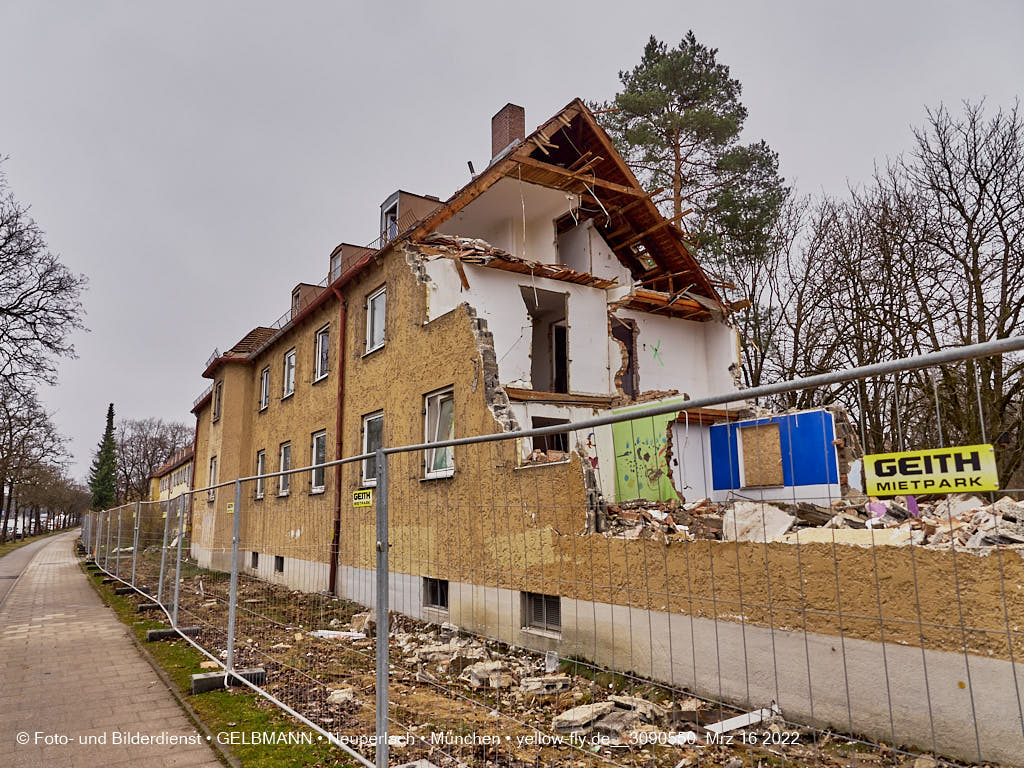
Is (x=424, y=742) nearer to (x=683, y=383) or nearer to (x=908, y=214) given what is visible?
(x=683, y=383)

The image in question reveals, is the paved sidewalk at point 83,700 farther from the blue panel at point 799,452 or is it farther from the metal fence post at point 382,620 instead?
the blue panel at point 799,452

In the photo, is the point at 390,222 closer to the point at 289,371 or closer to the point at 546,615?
the point at 289,371

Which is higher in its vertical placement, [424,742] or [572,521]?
[572,521]

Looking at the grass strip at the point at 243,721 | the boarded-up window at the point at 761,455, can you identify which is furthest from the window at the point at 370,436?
the boarded-up window at the point at 761,455

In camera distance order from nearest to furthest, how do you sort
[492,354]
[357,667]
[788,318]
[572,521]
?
[357,667] < [572,521] < [492,354] < [788,318]

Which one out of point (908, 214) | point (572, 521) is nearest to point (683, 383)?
point (908, 214)

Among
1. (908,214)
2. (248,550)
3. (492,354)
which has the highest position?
(908,214)

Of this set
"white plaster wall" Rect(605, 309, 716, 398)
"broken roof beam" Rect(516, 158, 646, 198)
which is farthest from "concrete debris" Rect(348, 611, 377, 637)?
"white plaster wall" Rect(605, 309, 716, 398)

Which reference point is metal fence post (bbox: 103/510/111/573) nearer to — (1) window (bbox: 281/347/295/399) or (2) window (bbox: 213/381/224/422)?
(2) window (bbox: 213/381/224/422)

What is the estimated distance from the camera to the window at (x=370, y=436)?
14.0m

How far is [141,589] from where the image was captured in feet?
47.3

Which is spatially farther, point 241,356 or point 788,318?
point 241,356

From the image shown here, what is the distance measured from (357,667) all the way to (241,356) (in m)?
19.6

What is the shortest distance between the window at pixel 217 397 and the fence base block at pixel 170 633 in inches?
626
